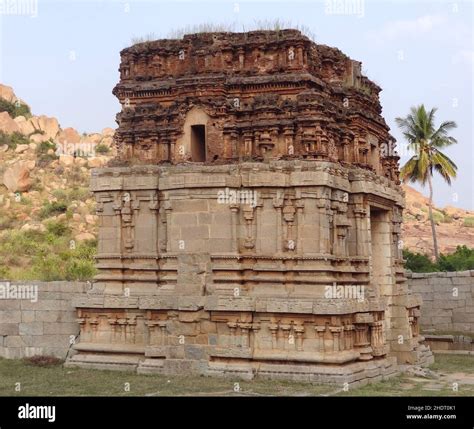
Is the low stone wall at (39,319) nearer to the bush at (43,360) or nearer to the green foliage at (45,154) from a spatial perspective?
the bush at (43,360)

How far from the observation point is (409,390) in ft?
45.6

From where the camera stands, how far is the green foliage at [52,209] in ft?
150

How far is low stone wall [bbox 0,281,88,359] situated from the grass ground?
0.72m

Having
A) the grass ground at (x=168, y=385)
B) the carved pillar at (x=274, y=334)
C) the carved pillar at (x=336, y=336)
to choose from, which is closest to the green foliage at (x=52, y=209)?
the grass ground at (x=168, y=385)

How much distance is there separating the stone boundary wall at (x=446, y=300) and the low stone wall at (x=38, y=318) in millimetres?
11815

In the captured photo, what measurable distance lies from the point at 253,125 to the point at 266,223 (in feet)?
7.11

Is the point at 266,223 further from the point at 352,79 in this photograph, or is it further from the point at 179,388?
the point at 352,79

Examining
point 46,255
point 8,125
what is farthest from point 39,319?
point 8,125

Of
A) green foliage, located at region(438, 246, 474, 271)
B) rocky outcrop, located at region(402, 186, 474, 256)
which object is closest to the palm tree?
green foliage, located at region(438, 246, 474, 271)

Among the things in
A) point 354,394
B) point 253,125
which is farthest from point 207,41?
point 354,394

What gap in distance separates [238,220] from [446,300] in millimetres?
11249

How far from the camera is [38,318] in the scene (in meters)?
16.7

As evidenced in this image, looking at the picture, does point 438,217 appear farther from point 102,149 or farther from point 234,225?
point 234,225

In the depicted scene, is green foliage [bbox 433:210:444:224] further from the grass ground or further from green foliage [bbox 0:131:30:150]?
the grass ground
